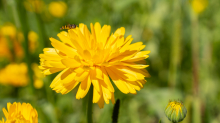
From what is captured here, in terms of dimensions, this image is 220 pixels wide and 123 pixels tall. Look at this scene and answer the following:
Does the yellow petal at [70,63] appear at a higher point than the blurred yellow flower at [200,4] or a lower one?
lower

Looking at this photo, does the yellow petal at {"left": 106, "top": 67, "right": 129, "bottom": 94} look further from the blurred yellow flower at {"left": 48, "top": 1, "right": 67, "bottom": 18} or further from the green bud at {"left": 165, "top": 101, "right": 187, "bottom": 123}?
the blurred yellow flower at {"left": 48, "top": 1, "right": 67, "bottom": 18}

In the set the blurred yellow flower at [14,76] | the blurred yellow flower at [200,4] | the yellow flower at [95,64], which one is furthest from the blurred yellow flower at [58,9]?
the yellow flower at [95,64]

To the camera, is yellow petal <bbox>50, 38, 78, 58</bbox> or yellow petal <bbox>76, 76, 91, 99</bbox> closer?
yellow petal <bbox>76, 76, 91, 99</bbox>

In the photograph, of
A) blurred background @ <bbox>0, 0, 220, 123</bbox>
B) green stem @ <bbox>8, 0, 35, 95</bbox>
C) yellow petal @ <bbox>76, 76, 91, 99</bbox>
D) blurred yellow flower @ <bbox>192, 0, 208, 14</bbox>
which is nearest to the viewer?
yellow petal @ <bbox>76, 76, 91, 99</bbox>

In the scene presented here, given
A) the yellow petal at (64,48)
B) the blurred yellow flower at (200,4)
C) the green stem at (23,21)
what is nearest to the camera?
the yellow petal at (64,48)

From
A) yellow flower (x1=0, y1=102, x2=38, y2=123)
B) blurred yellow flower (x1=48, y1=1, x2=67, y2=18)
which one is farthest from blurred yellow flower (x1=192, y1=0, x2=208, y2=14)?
yellow flower (x1=0, y1=102, x2=38, y2=123)

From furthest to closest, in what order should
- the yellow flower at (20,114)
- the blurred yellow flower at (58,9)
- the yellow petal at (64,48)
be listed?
the blurred yellow flower at (58,9), the yellow petal at (64,48), the yellow flower at (20,114)

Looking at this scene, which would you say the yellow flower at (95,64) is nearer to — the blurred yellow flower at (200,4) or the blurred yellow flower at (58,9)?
the blurred yellow flower at (200,4)

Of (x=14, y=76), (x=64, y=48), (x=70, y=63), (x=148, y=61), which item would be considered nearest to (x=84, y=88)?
(x=70, y=63)

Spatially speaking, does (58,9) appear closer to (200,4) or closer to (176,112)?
(200,4)
